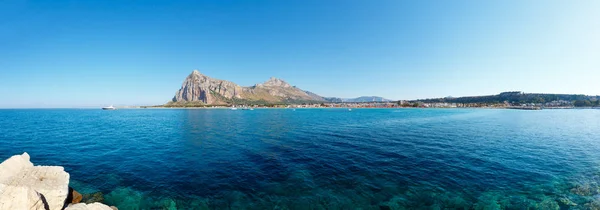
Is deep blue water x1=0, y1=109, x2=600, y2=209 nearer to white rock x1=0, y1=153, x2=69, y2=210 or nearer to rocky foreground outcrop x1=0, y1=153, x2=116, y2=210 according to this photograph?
rocky foreground outcrop x1=0, y1=153, x2=116, y2=210

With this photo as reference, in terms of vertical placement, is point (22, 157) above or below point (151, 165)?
above

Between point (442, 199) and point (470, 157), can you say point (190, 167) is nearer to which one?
point (442, 199)

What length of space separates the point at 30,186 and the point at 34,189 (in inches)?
64.8

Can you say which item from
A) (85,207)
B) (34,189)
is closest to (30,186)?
(34,189)

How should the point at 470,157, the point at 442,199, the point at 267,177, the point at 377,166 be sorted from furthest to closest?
the point at 470,157, the point at 377,166, the point at 267,177, the point at 442,199

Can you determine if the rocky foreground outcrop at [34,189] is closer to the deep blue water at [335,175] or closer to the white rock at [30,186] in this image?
the white rock at [30,186]

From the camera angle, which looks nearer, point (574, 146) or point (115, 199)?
point (115, 199)

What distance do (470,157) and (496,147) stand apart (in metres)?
11.4

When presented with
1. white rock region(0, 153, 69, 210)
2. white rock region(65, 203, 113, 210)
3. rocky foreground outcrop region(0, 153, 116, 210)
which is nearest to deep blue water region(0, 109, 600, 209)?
white rock region(65, 203, 113, 210)

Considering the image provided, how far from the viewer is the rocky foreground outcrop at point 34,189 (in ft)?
35.7

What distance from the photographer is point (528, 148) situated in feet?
112

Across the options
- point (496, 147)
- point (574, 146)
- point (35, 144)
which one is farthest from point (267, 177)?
point (574, 146)

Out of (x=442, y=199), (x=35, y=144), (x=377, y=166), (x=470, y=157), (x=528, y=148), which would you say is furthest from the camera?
(x=35, y=144)

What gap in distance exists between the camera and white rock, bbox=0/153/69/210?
1084 cm
